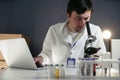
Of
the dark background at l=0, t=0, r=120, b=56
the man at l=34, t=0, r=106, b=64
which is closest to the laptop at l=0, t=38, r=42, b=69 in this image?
the man at l=34, t=0, r=106, b=64

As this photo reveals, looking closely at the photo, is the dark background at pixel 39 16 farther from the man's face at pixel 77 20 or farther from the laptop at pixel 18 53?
the laptop at pixel 18 53

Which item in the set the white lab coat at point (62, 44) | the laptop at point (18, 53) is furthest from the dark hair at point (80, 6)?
the laptop at point (18, 53)

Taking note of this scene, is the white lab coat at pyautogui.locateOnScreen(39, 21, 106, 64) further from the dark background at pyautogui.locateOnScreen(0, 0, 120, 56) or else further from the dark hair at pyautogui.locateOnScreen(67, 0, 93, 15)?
the dark background at pyautogui.locateOnScreen(0, 0, 120, 56)

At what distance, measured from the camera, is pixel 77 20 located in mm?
1909

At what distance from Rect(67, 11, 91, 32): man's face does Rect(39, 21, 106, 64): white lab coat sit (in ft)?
0.20

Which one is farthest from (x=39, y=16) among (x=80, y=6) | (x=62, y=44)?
(x=80, y=6)

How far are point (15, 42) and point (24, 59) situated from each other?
0.13 m

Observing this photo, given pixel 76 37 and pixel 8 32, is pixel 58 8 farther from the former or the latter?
pixel 76 37

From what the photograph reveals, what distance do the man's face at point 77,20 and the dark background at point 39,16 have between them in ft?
4.82

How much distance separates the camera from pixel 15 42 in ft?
4.99

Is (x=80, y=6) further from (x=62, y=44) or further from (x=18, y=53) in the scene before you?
(x=18, y=53)

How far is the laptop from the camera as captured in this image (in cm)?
149

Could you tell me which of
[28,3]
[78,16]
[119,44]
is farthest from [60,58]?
[28,3]

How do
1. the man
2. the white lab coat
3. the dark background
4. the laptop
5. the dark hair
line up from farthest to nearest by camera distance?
the dark background → the white lab coat → the man → the dark hair → the laptop
